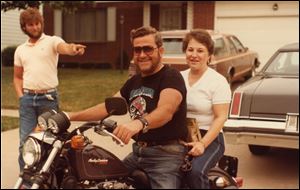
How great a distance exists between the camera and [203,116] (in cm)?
301

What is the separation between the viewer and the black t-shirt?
2670 mm

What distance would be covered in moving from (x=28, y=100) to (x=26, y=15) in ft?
2.60

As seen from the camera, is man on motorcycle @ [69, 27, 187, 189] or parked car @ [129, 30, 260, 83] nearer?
man on motorcycle @ [69, 27, 187, 189]

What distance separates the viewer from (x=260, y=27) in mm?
17969

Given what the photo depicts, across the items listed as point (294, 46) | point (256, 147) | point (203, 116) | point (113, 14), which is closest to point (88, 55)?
point (113, 14)

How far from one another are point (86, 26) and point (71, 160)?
1929 centimetres

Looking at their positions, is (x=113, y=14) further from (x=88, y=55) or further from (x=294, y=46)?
(x=294, y=46)

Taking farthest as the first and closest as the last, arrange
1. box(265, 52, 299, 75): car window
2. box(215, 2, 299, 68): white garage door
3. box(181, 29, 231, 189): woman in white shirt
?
box(215, 2, 299, 68): white garage door < box(265, 52, 299, 75): car window < box(181, 29, 231, 189): woman in white shirt

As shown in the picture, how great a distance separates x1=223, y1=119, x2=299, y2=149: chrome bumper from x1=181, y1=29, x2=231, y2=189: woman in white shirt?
2009 mm

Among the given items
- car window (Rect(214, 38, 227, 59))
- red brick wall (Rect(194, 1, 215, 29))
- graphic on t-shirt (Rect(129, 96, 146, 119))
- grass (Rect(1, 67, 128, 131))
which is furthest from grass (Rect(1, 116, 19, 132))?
red brick wall (Rect(194, 1, 215, 29))

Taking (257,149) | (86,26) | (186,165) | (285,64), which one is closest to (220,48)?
(285,64)

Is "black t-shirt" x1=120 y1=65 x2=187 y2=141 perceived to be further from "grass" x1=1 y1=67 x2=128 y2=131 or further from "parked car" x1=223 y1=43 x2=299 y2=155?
"grass" x1=1 y1=67 x2=128 y2=131

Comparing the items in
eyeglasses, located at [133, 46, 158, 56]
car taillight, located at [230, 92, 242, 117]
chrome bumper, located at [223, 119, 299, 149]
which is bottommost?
chrome bumper, located at [223, 119, 299, 149]

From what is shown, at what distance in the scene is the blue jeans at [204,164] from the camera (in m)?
2.78
